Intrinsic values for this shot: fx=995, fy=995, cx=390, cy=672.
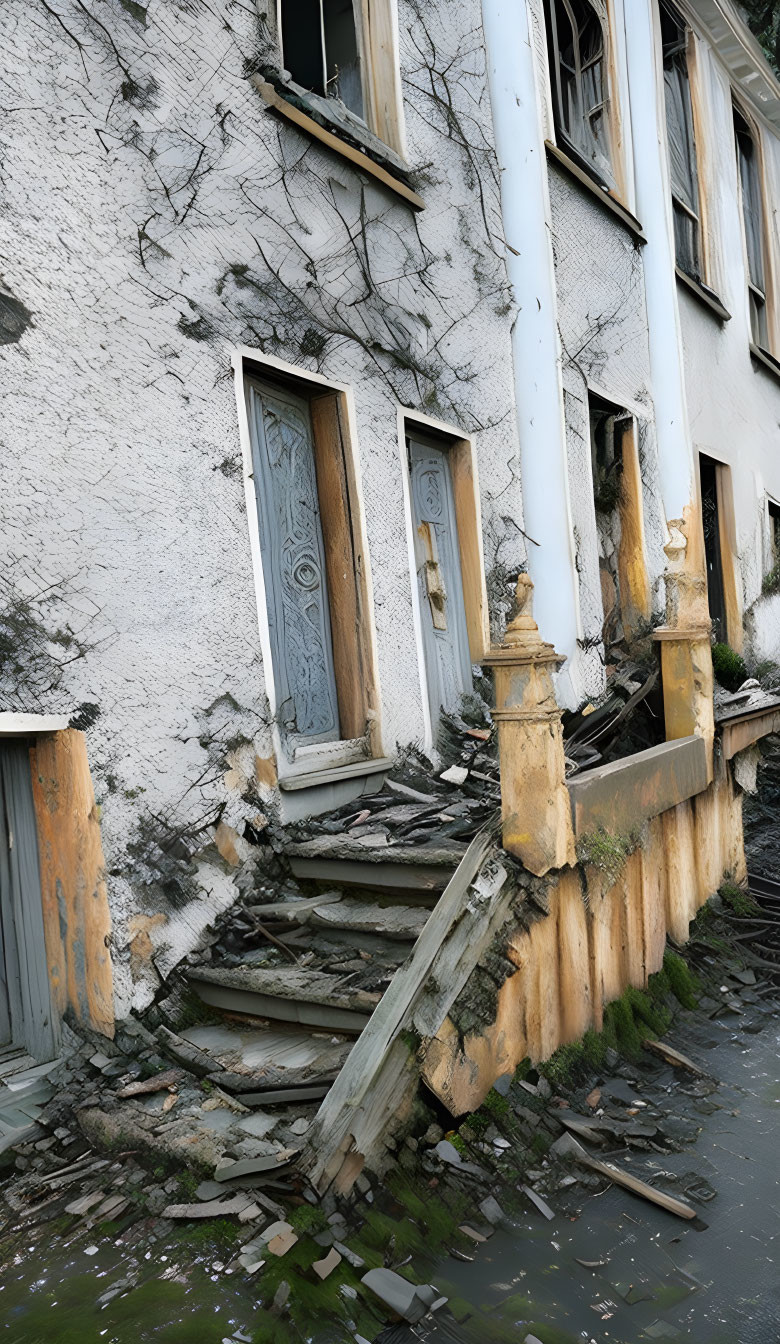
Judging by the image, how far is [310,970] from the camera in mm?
3869

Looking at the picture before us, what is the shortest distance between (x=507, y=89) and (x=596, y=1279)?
23.8ft

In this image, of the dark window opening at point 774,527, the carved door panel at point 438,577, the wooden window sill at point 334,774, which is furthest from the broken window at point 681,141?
the wooden window sill at point 334,774

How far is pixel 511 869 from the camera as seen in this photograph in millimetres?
3889

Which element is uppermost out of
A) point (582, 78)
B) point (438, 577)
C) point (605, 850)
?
point (582, 78)

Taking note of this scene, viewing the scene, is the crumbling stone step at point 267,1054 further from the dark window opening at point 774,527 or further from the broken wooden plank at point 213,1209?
the dark window opening at point 774,527

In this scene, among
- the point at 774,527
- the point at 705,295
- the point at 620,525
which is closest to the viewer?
the point at 620,525

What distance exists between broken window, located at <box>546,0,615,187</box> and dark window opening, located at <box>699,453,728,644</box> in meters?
3.65

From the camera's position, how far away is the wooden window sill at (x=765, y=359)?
39.4 feet

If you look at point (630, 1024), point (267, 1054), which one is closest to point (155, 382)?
point (267, 1054)

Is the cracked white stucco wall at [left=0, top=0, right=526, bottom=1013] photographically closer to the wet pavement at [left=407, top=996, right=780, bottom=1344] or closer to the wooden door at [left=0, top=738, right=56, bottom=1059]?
the wooden door at [left=0, top=738, right=56, bottom=1059]

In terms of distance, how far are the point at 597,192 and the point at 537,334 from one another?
183 centimetres

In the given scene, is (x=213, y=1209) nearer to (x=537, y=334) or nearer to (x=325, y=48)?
(x=537, y=334)

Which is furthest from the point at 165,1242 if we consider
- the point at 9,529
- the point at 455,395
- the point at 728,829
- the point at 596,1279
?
the point at 455,395

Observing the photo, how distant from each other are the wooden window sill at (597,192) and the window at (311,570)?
3.35 metres
